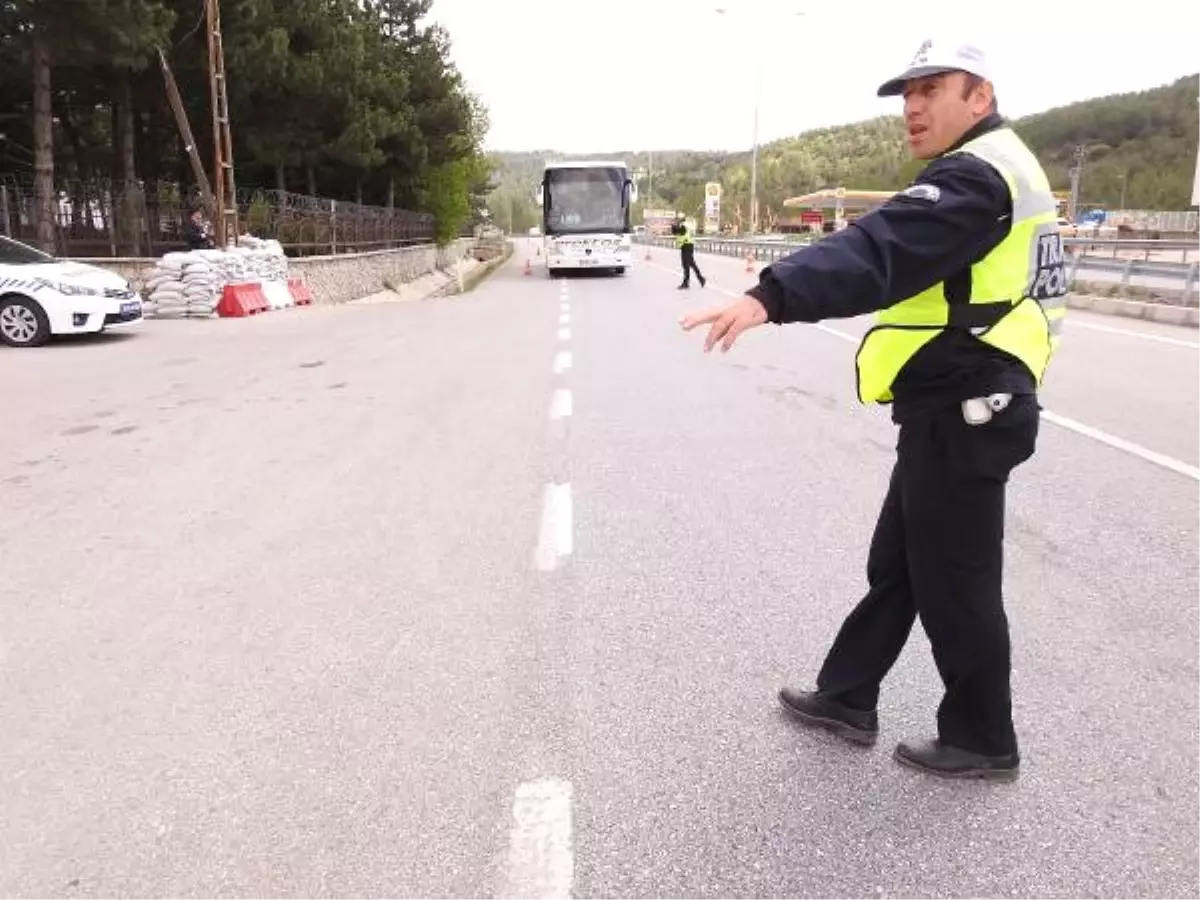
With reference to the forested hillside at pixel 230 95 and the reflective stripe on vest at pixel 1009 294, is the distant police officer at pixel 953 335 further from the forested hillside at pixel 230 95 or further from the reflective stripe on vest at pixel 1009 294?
the forested hillside at pixel 230 95

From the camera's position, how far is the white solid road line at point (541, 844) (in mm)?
2340

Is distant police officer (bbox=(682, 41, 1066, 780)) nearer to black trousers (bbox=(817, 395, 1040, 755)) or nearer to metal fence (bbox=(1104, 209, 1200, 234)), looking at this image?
black trousers (bbox=(817, 395, 1040, 755))

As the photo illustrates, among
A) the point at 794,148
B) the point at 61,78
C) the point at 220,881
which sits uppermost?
the point at 794,148

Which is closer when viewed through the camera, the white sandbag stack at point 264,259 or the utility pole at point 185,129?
the utility pole at point 185,129

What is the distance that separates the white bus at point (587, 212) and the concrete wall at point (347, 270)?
615cm

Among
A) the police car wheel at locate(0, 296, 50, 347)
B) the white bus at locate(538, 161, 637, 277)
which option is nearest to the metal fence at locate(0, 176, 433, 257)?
the police car wheel at locate(0, 296, 50, 347)

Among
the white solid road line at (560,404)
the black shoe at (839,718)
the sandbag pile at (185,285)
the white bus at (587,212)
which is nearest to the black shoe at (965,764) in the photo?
the black shoe at (839,718)

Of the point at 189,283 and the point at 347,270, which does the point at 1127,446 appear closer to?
the point at 189,283

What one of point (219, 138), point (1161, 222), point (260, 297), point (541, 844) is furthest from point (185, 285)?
point (1161, 222)

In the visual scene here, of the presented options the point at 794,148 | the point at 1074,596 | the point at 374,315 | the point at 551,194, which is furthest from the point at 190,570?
the point at 794,148

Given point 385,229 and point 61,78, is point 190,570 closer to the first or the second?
point 61,78

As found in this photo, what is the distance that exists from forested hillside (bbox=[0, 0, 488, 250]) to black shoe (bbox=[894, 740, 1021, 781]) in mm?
18930

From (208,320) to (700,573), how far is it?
51.7 feet

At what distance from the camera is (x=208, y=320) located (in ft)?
58.9
